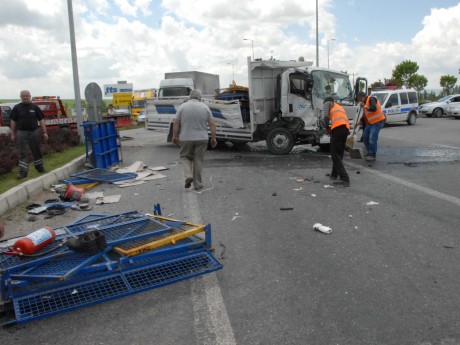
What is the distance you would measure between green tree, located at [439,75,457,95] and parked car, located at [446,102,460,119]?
14.4 metres

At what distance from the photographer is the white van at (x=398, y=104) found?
70.2ft

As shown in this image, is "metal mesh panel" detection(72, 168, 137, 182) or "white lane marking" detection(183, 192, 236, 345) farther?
"metal mesh panel" detection(72, 168, 137, 182)

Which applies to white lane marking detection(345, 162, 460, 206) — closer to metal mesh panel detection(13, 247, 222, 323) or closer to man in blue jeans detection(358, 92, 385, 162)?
man in blue jeans detection(358, 92, 385, 162)

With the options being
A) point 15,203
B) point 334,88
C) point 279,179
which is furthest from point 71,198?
point 334,88

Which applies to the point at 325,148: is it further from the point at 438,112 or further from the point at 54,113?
the point at 438,112

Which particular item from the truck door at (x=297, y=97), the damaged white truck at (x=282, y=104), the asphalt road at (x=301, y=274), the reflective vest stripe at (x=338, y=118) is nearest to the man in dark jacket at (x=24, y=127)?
the asphalt road at (x=301, y=274)

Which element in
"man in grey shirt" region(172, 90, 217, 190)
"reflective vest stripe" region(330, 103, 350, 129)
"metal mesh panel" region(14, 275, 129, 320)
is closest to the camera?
"metal mesh panel" region(14, 275, 129, 320)

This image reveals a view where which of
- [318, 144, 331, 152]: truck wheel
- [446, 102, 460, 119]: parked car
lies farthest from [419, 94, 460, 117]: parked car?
[318, 144, 331, 152]: truck wheel

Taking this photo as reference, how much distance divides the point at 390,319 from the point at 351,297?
393 mm

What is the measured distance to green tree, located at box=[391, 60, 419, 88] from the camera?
3906cm

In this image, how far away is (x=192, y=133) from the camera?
762 cm

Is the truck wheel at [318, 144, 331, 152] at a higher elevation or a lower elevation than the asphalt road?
higher

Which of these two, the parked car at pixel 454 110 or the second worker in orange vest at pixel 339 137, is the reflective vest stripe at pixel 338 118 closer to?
the second worker in orange vest at pixel 339 137

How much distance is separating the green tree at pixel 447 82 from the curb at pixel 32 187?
128 ft
